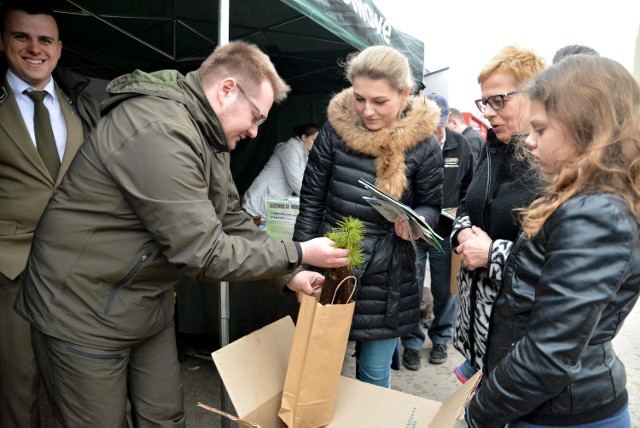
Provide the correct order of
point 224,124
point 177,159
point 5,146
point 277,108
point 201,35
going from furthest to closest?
1. point 277,108
2. point 201,35
3. point 5,146
4. point 224,124
5. point 177,159

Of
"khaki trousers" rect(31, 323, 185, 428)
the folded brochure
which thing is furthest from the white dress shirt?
the folded brochure

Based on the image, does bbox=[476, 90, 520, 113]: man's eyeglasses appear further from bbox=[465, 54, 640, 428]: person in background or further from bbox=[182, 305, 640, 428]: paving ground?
bbox=[182, 305, 640, 428]: paving ground

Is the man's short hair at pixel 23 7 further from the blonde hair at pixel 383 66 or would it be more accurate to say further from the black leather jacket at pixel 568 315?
the black leather jacket at pixel 568 315

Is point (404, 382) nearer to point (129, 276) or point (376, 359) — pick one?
point (376, 359)

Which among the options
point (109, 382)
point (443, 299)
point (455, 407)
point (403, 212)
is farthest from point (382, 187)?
point (443, 299)

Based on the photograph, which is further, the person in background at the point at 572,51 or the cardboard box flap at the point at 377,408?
the person in background at the point at 572,51

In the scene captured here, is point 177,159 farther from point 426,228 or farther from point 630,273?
point 630,273

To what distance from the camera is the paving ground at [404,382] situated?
2.87 meters

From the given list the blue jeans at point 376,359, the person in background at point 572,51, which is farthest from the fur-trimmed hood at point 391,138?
the blue jeans at point 376,359

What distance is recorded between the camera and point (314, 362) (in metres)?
1.50

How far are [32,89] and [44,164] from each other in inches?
15.5

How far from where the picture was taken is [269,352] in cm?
170

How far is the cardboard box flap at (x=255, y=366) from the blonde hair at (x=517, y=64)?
49.8 inches

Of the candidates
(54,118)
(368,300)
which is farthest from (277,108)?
(368,300)
